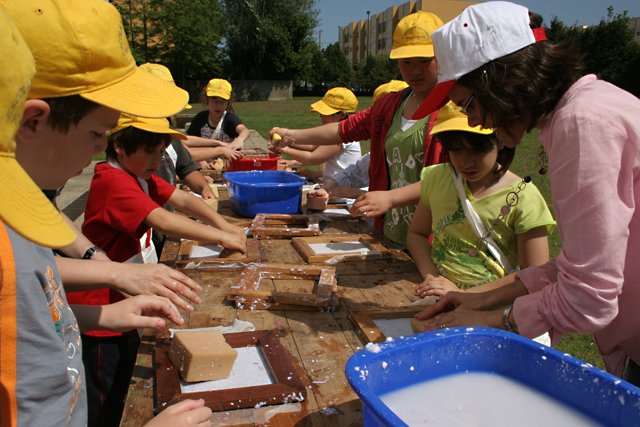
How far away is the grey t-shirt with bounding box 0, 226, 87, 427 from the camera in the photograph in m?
0.84

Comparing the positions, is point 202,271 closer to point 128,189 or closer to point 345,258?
point 128,189

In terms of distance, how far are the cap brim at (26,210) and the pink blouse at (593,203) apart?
3.38 ft

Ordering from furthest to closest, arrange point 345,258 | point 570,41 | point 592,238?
point 345,258, point 570,41, point 592,238

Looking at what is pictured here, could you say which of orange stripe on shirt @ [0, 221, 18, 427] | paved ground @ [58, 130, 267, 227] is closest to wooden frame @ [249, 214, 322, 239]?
orange stripe on shirt @ [0, 221, 18, 427]

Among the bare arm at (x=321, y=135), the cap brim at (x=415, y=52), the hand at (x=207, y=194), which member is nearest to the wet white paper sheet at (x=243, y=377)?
the cap brim at (x=415, y=52)

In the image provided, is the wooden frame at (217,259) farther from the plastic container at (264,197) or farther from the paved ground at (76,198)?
the paved ground at (76,198)

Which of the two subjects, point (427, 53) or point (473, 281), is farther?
point (427, 53)

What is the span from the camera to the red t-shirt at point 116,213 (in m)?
2.02

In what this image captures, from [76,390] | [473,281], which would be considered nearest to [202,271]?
[76,390]

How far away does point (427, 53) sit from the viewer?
247 centimetres

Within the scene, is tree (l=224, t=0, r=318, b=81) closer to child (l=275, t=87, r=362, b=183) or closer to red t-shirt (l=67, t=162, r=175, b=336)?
child (l=275, t=87, r=362, b=183)

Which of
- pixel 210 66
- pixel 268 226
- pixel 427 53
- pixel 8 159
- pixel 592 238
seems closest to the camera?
pixel 8 159

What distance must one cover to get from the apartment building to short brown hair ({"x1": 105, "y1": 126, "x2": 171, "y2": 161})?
5167 centimetres

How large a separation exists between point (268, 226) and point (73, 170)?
5.69 feet
